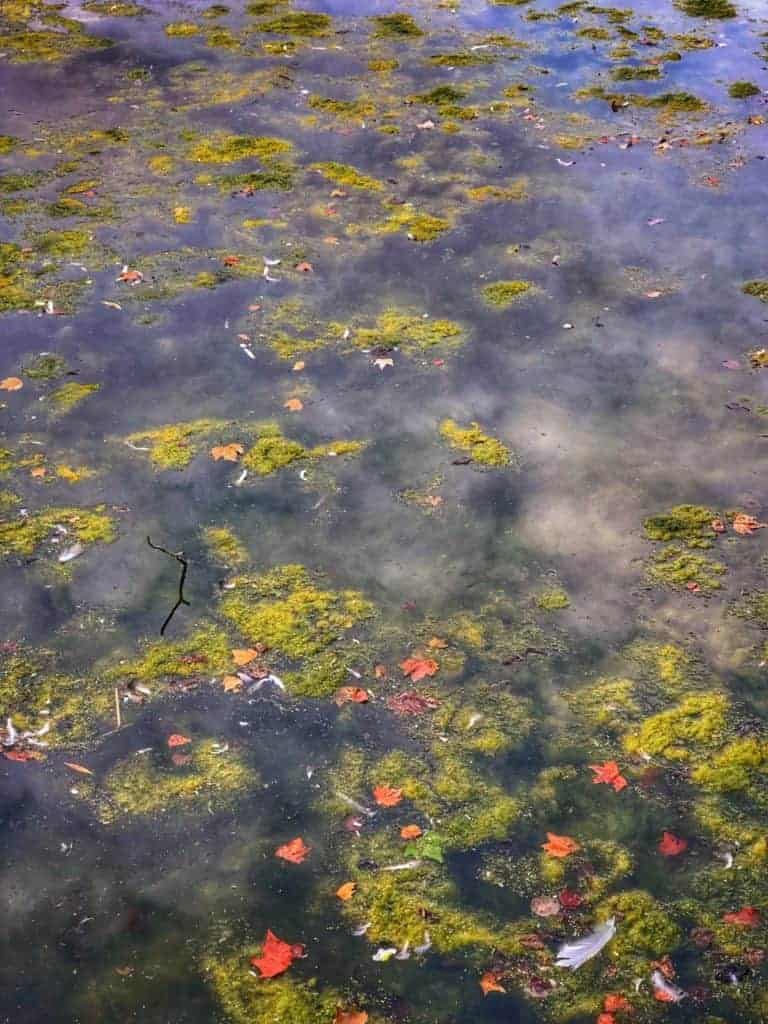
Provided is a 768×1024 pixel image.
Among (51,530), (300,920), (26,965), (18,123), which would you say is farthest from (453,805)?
(18,123)

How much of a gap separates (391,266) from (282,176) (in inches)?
73.2

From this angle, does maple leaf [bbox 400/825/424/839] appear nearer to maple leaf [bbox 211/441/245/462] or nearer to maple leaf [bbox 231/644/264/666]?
maple leaf [bbox 231/644/264/666]

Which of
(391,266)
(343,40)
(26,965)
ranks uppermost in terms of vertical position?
(343,40)

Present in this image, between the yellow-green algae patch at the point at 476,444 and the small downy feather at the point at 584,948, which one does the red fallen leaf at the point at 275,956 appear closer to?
the small downy feather at the point at 584,948

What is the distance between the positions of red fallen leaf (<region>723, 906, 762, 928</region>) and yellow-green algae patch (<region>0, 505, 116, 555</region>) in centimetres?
326

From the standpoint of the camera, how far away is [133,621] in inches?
181

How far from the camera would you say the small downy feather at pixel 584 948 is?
10.9 feet

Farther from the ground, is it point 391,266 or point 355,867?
point 391,266

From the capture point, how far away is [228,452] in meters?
5.52

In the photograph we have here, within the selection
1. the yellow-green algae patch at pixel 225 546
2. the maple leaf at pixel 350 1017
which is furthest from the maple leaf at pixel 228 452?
the maple leaf at pixel 350 1017

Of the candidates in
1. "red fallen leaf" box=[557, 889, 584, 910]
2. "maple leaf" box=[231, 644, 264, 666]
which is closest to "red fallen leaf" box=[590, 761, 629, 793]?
"red fallen leaf" box=[557, 889, 584, 910]

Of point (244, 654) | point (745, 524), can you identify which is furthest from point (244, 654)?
point (745, 524)

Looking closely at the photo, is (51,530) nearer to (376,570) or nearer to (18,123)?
(376,570)

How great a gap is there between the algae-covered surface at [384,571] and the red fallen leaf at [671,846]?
14 mm
